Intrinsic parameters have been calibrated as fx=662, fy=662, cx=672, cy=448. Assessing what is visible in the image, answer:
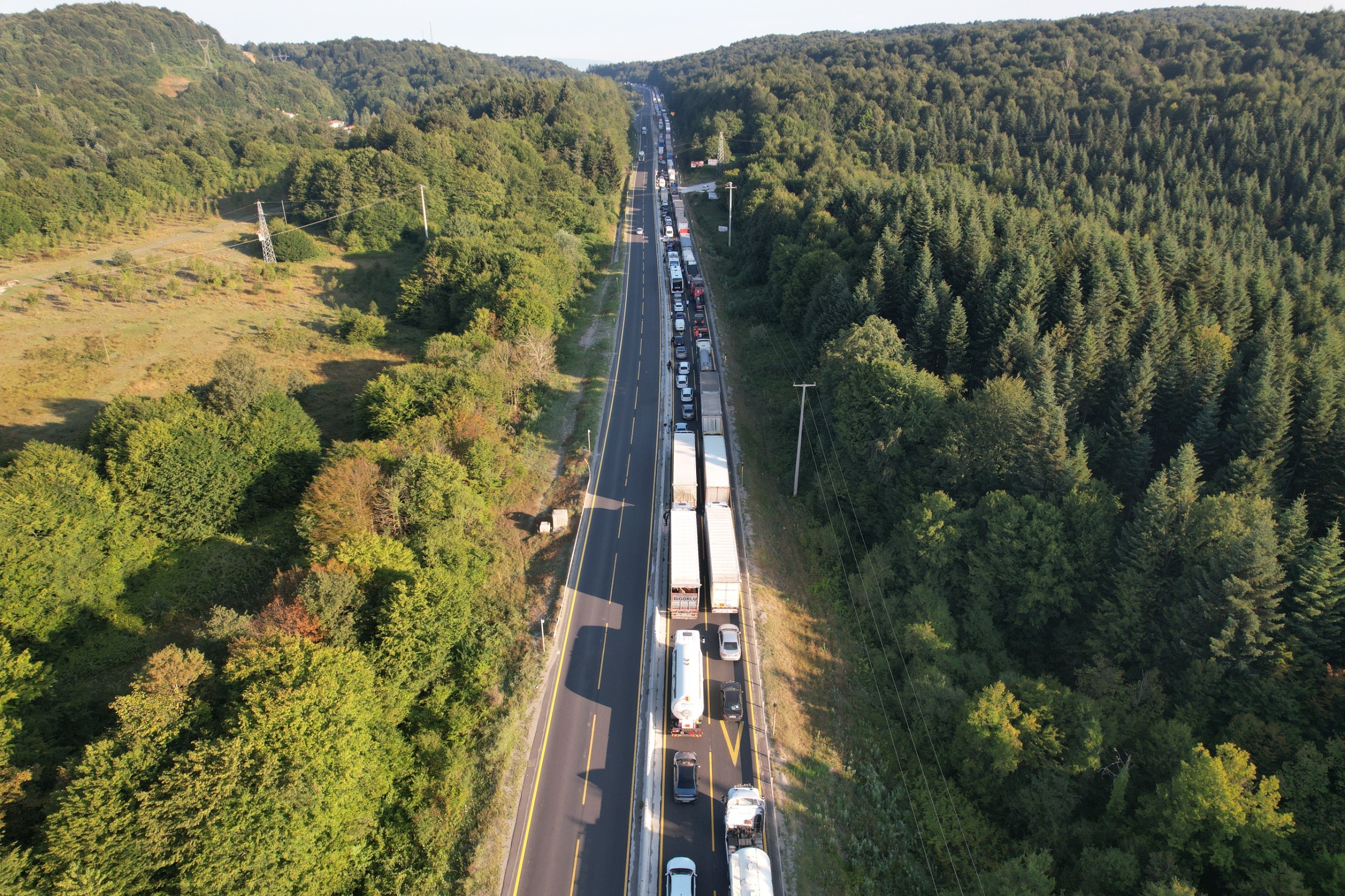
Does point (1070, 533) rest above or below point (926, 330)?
below

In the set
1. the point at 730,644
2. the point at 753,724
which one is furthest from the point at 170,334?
the point at 753,724

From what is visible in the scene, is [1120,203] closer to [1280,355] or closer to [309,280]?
[1280,355]

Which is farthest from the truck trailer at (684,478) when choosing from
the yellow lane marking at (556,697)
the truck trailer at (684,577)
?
the yellow lane marking at (556,697)

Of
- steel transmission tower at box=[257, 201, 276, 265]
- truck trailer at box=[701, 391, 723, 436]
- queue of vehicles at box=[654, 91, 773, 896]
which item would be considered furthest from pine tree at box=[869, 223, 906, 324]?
steel transmission tower at box=[257, 201, 276, 265]

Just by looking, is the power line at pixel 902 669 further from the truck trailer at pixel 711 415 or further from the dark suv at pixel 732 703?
the dark suv at pixel 732 703

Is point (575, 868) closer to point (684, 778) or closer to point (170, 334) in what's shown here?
point (684, 778)

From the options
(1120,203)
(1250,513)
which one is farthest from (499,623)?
(1120,203)

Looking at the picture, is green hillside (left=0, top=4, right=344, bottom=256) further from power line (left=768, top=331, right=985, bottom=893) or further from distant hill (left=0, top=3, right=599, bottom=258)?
power line (left=768, top=331, right=985, bottom=893)
